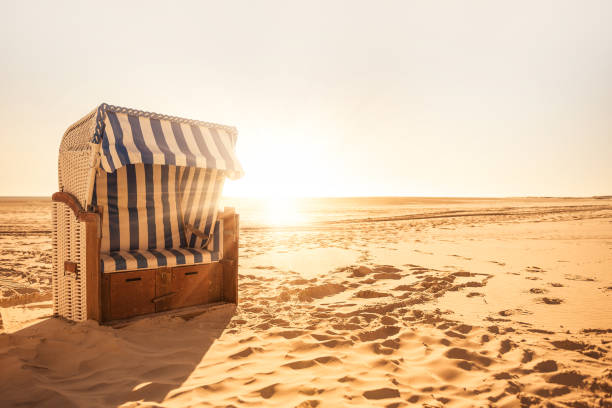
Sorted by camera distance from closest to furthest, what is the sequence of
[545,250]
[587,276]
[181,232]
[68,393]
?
[68,393] < [181,232] < [587,276] < [545,250]

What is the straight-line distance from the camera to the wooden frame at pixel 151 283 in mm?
3736

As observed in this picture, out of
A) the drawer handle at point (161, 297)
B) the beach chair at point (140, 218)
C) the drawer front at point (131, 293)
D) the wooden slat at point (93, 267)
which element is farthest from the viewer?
the drawer handle at point (161, 297)

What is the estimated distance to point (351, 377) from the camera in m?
2.73

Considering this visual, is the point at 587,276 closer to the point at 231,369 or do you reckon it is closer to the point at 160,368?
the point at 231,369

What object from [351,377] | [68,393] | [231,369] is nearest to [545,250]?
[351,377]

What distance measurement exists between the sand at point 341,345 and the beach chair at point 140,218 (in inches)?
13.8

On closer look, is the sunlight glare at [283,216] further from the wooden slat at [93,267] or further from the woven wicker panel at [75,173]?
the wooden slat at [93,267]

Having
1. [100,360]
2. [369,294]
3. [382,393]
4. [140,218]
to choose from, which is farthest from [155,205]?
[382,393]

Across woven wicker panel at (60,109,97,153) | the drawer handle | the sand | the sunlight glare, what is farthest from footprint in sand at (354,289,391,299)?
the sunlight glare

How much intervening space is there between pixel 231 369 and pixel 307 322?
4.27 feet

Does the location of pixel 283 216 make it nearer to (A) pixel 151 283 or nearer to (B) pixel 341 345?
(A) pixel 151 283

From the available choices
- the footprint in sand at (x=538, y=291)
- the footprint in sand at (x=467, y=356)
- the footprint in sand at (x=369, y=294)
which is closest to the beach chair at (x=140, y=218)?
the footprint in sand at (x=369, y=294)

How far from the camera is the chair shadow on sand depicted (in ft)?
8.25

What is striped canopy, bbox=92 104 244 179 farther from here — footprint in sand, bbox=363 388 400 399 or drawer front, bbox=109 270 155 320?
footprint in sand, bbox=363 388 400 399
